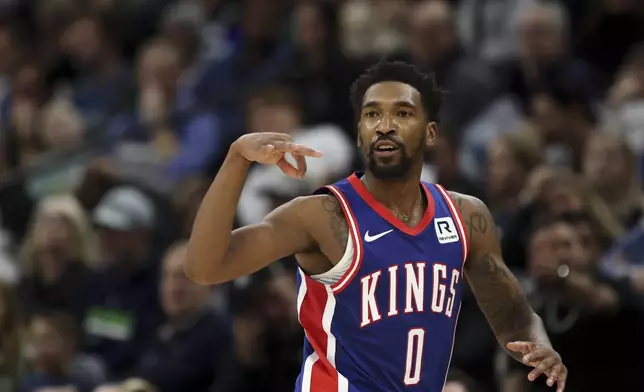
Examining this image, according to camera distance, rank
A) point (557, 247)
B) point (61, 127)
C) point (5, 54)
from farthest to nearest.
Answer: point (5, 54)
point (61, 127)
point (557, 247)

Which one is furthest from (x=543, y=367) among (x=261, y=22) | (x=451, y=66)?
(x=261, y=22)

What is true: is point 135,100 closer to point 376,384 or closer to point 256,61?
point 256,61

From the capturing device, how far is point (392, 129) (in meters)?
4.76

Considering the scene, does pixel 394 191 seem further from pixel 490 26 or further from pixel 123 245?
pixel 490 26

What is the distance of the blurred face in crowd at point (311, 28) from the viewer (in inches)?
366

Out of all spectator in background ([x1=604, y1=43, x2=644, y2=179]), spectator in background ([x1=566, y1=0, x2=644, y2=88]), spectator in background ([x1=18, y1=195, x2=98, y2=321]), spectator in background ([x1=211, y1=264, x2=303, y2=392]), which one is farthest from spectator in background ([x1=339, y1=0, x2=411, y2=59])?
spectator in background ([x1=211, y1=264, x2=303, y2=392])

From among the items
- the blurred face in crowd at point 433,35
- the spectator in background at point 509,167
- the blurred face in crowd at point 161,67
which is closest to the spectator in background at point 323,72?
the blurred face in crowd at point 433,35

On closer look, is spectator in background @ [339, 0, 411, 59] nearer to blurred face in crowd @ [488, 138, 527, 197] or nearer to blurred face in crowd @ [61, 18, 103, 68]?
blurred face in crowd @ [488, 138, 527, 197]

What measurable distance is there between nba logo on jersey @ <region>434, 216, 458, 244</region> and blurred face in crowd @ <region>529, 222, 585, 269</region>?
1.92 metres

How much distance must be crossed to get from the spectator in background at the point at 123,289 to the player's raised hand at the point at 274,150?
4205 millimetres

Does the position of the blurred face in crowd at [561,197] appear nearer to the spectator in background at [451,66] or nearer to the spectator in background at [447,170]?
the spectator in background at [447,170]

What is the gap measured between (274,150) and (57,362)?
13.3ft

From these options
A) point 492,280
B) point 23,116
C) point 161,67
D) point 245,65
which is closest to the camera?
point 492,280

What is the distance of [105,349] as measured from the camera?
28.0 feet
